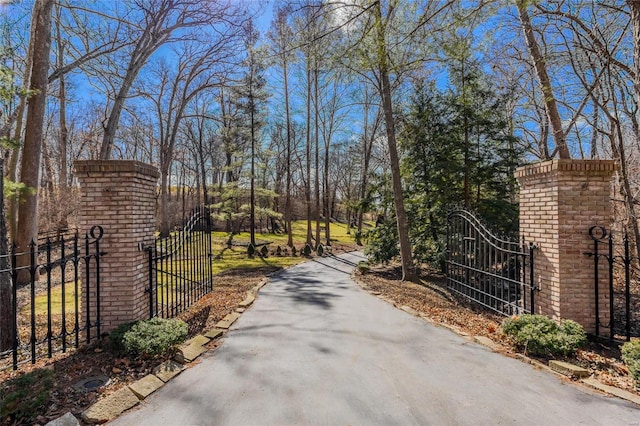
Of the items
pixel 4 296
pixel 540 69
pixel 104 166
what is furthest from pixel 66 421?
pixel 540 69

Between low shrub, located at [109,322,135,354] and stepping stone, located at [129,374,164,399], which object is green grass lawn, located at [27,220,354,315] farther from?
stepping stone, located at [129,374,164,399]

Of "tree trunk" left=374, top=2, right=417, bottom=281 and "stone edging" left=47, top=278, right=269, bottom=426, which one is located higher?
"tree trunk" left=374, top=2, right=417, bottom=281

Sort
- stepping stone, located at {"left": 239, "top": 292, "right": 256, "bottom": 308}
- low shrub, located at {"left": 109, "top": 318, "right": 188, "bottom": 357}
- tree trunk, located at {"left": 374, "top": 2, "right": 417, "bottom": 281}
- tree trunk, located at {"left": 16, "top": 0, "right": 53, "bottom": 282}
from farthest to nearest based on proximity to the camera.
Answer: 1. tree trunk, located at {"left": 374, "top": 2, "right": 417, "bottom": 281}
2. tree trunk, located at {"left": 16, "top": 0, "right": 53, "bottom": 282}
3. stepping stone, located at {"left": 239, "top": 292, "right": 256, "bottom": 308}
4. low shrub, located at {"left": 109, "top": 318, "right": 188, "bottom": 357}

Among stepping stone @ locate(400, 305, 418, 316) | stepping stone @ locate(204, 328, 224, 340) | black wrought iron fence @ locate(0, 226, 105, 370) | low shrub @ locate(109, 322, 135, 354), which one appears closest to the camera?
black wrought iron fence @ locate(0, 226, 105, 370)

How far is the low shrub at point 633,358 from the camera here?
2.96 meters

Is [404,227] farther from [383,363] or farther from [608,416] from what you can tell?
[608,416]

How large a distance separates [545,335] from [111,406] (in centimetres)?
436

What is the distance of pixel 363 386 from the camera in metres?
2.99

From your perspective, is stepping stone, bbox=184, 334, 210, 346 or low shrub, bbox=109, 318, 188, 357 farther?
stepping stone, bbox=184, 334, 210, 346

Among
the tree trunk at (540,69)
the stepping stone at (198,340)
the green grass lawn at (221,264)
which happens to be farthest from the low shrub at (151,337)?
the tree trunk at (540,69)

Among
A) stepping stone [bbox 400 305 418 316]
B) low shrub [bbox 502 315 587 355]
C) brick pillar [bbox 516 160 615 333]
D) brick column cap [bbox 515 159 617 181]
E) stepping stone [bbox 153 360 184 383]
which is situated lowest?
stepping stone [bbox 400 305 418 316]

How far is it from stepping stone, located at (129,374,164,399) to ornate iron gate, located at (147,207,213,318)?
1.45 m

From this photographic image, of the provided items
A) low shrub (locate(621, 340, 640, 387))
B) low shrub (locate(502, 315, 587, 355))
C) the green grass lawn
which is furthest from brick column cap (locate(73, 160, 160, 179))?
low shrub (locate(621, 340, 640, 387))

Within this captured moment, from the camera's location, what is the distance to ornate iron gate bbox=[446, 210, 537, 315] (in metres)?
4.78
